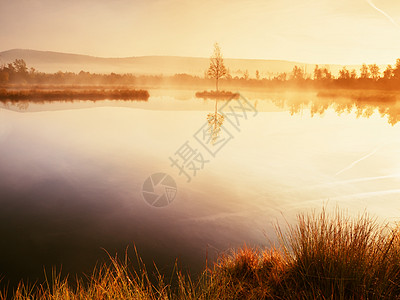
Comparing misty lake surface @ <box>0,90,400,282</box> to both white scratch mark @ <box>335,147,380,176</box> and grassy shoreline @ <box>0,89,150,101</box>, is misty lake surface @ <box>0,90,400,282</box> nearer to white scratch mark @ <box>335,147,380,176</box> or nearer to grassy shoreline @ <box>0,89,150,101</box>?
white scratch mark @ <box>335,147,380,176</box>

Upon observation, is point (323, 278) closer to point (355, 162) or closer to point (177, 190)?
point (177, 190)

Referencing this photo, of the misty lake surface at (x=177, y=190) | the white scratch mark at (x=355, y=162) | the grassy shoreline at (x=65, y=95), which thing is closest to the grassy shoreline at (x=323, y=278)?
the misty lake surface at (x=177, y=190)

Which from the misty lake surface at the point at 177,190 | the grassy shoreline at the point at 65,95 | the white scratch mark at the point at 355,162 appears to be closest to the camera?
the misty lake surface at the point at 177,190

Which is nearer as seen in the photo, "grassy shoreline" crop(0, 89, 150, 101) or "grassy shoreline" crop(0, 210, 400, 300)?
"grassy shoreline" crop(0, 210, 400, 300)

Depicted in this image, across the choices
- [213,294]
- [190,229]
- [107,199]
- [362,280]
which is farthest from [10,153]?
[362,280]

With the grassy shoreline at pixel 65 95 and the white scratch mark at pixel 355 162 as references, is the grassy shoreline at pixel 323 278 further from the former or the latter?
the grassy shoreline at pixel 65 95

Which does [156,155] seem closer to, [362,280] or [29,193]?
[29,193]

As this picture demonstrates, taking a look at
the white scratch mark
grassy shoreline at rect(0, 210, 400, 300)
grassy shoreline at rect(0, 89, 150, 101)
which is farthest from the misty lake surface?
grassy shoreline at rect(0, 89, 150, 101)

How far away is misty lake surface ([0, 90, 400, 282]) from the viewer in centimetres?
557

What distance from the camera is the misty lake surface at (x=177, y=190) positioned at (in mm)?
5574

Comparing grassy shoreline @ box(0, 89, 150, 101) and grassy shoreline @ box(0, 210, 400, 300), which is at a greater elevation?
grassy shoreline @ box(0, 89, 150, 101)

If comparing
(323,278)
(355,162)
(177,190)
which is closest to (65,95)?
(177,190)

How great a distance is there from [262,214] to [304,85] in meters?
91.3

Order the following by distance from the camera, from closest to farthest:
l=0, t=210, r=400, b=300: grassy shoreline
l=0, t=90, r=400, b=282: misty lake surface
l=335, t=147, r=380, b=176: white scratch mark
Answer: l=0, t=210, r=400, b=300: grassy shoreline → l=0, t=90, r=400, b=282: misty lake surface → l=335, t=147, r=380, b=176: white scratch mark
